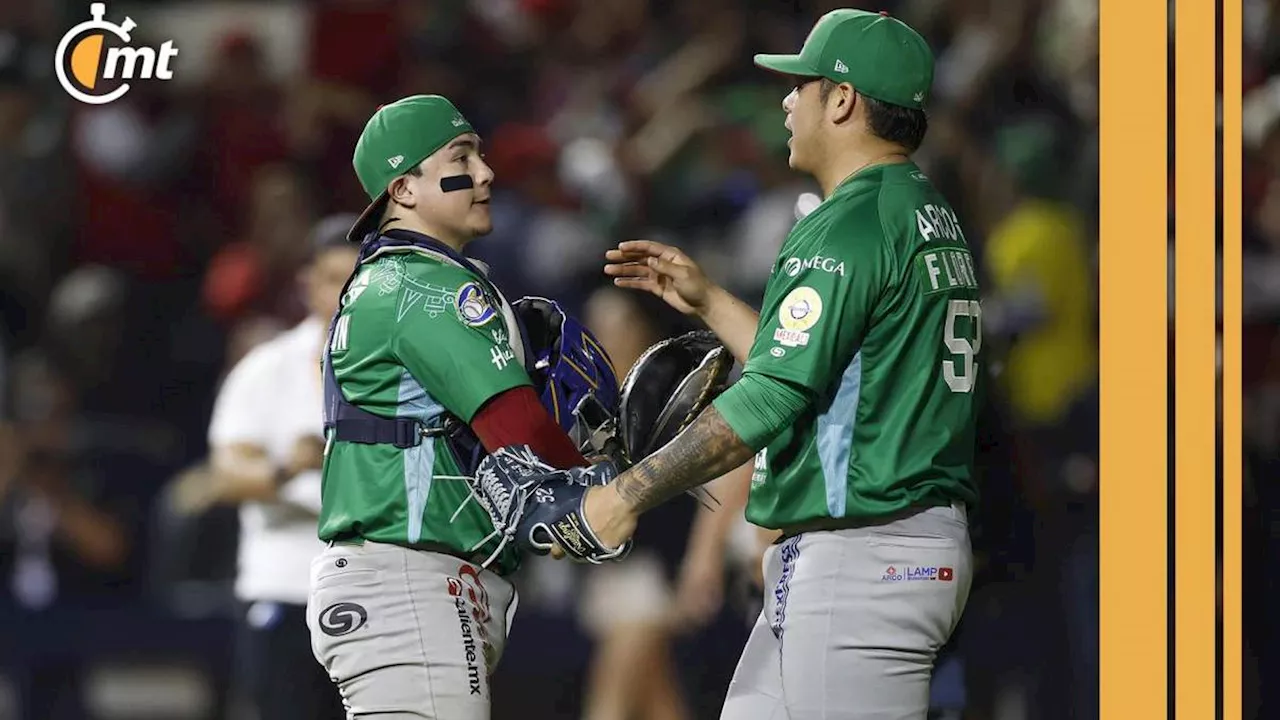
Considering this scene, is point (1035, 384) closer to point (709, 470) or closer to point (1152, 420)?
point (1152, 420)

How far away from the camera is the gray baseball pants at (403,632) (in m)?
4.10

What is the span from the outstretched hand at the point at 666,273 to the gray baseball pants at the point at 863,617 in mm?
652

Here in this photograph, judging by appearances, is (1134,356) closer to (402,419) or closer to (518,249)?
(402,419)

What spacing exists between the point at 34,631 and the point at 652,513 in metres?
2.43

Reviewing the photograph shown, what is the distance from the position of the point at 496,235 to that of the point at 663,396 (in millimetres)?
3644

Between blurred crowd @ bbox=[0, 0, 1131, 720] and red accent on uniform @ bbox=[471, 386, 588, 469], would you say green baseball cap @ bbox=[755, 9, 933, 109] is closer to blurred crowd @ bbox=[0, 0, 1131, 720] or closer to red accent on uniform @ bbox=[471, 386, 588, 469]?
red accent on uniform @ bbox=[471, 386, 588, 469]

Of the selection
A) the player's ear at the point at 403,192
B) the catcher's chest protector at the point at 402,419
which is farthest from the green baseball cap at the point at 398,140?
the catcher's chest protector at the point at 402,419

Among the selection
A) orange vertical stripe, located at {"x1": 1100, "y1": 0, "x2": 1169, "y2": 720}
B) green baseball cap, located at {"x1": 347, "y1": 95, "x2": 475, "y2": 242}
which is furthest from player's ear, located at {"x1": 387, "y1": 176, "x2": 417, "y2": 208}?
orange vertical stripe, located at {"x1": 1100, "y1": 0, "x2": 1169, "y2": 720}

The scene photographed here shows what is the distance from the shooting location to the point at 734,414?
394cm

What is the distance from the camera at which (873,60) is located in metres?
4.17

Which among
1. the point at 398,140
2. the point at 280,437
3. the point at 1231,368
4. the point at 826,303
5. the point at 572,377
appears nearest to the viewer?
the point at 826,303

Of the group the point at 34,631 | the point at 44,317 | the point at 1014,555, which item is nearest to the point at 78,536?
the point at 34,631

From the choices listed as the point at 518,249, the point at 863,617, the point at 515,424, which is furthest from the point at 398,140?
the point at 518,249

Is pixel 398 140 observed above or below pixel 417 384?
above
